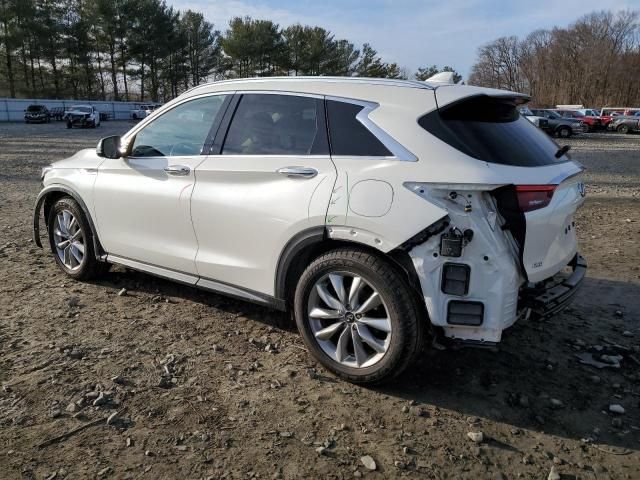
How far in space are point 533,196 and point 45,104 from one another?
164 feet

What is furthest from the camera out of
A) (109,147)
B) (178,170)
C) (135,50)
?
(135,50)

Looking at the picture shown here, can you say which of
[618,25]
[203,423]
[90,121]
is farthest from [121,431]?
[618,25]

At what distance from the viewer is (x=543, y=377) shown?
3.53 metres

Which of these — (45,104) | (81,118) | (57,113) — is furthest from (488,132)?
(45,104)

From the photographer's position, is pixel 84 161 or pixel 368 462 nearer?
pixel 368 462

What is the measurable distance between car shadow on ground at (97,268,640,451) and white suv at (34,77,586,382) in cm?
41

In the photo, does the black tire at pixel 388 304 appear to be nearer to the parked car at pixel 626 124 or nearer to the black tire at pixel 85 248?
the black tire at pixel 85 248

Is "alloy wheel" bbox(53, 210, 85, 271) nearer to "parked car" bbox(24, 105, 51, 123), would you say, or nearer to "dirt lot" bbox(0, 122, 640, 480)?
"dirt lot" bbox(0, 122, 640, 480)

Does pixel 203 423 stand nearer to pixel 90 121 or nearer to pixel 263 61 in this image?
pixel 90 121

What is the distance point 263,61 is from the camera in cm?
6475

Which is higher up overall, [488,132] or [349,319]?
[488,132]

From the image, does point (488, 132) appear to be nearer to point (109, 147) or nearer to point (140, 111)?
point (109, 147)

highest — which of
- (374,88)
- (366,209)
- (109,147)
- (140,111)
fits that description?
(140,111)

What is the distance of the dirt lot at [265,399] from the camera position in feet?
8.82
